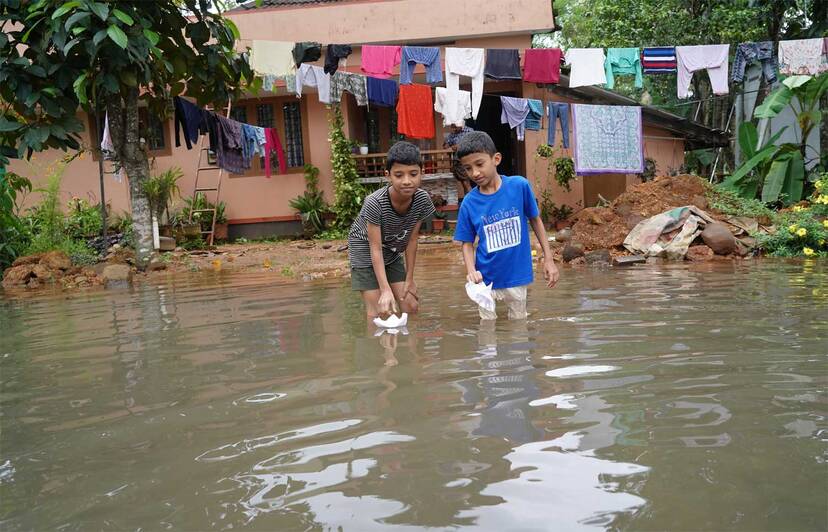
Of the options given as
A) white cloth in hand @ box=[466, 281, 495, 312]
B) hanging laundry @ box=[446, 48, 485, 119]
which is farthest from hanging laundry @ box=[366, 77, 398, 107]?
white cloth in hand @ box=[466, 281, 495, 312]

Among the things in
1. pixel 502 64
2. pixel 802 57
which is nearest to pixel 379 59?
pixel 502 64

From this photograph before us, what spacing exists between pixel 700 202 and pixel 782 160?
7.55 ft

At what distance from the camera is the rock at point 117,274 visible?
10.0 m

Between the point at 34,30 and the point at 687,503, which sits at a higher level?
the point at 34,30

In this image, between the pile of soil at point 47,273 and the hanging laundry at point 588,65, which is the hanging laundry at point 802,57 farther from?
the pile of soil at point 47,273

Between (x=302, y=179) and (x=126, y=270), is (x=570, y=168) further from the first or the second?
(x=126, y=270)

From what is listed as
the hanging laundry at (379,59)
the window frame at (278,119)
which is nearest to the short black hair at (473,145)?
the hanging laundry at (379,59)

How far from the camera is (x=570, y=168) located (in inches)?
620

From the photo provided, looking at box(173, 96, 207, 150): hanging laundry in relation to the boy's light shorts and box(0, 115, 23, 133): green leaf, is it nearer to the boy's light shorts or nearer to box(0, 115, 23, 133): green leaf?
box(0, 115, 23, 133): green leaf

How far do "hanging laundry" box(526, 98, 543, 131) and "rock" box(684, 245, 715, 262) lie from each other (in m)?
5.26

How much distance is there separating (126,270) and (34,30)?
336cm

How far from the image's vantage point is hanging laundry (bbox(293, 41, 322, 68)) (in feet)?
37.0

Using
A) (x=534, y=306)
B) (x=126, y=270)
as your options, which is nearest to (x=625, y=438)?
(x=534, y=306)

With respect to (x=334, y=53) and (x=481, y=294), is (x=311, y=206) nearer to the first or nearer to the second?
(x=334, y=53)
